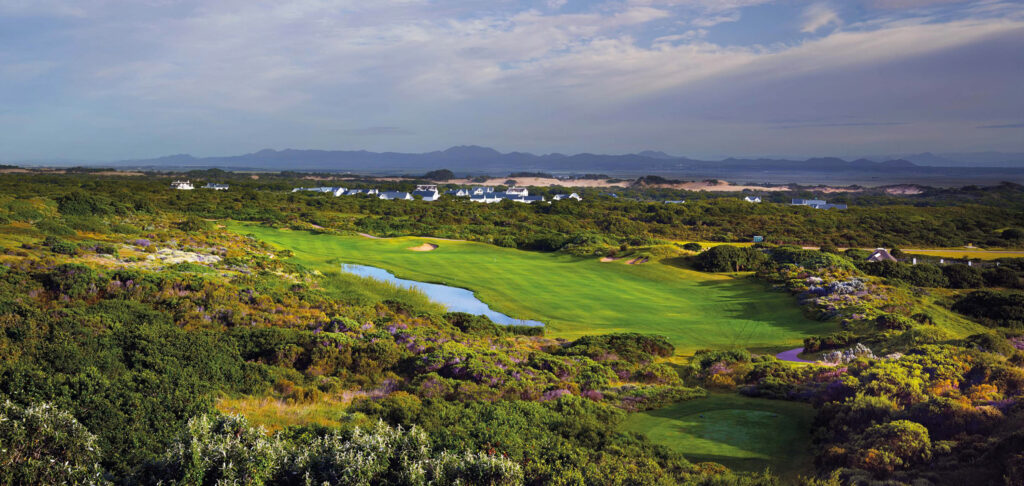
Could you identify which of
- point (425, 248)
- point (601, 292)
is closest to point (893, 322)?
point (601, 292)

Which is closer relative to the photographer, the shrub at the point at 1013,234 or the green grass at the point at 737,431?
the green grass at the point at 737,431

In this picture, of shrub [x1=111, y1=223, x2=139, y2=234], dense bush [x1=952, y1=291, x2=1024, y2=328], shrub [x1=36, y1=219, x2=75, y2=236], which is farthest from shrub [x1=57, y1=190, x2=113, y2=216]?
dense bush [x1=952, y1=291, x2=1024, y2=328]

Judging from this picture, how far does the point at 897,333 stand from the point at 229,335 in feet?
51.2

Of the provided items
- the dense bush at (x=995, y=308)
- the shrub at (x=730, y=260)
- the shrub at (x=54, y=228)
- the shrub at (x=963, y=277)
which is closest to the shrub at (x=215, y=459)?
the dense bush at (x=995, y=308)

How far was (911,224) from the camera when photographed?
55375 millimetres

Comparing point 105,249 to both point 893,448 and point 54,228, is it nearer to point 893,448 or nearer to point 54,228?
point 54,228

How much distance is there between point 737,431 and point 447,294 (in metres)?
16.7

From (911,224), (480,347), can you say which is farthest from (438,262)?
(911,224)

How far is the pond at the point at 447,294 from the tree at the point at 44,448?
45.6ft

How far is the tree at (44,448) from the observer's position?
16.3ft

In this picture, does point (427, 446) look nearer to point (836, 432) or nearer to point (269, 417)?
point (269, 417)

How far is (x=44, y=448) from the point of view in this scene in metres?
5.28

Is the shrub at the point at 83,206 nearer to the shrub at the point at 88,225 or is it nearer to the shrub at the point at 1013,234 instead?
the shrub at the point at 88,225

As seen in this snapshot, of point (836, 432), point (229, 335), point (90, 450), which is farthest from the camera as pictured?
point (229, 335)
